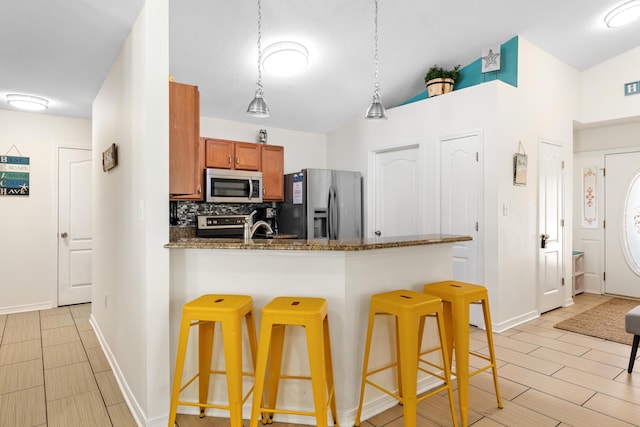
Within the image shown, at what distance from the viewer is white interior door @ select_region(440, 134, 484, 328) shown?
3736mm

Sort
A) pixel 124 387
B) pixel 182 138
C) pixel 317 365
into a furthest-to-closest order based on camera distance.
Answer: pixel 124 387 < pixel 182 138 < pixel 317 365

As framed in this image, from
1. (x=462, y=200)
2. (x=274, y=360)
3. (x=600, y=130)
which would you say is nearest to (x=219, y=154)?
(x=462, y=200)

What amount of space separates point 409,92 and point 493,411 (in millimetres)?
3608

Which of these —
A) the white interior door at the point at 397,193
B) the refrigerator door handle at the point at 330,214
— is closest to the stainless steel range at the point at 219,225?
the refrigerator door handle at the point at 330,214

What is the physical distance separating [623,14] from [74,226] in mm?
6378

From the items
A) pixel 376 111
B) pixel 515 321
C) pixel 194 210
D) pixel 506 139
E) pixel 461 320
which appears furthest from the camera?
pixel 194 210

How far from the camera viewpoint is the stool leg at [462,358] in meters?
2.01

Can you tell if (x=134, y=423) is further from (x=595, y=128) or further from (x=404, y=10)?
(x=595, y=128)

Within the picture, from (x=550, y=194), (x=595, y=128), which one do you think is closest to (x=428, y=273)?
(x=550, y=194)

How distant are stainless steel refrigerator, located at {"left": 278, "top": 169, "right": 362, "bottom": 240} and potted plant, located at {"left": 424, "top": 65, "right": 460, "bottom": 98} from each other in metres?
1.41

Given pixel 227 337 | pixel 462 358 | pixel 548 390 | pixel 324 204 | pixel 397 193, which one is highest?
pixel 397 193

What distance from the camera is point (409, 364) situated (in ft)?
5.95

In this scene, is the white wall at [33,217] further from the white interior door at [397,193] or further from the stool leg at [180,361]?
the white interior door at [397,193]

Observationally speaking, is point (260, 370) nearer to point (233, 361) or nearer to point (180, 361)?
point (233, 361)
